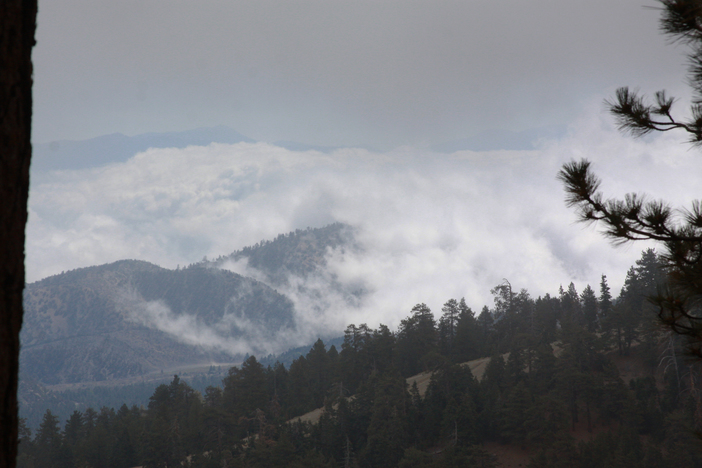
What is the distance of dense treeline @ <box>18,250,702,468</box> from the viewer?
36.8 m

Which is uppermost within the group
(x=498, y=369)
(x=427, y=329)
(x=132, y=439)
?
(x=427, y=329)

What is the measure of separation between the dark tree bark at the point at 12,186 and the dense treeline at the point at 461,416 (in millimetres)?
36684

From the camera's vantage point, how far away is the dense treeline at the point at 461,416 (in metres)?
36.8

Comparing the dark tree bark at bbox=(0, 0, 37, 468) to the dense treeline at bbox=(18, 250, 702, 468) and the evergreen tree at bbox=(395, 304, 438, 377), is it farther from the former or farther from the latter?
the evergreen tree at bbox=(395, 304, 438, 377)

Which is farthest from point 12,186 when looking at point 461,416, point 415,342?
point 415,342

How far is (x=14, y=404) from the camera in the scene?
2744mm

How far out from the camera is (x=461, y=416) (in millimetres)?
43500

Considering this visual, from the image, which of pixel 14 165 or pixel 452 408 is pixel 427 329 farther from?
pixel 14 165

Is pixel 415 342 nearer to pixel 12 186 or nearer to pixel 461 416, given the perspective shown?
pixel 461 416

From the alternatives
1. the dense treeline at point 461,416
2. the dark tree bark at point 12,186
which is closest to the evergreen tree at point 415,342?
the dense treeline at point 461,416

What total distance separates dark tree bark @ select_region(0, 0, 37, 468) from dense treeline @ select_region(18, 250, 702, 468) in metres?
36.7

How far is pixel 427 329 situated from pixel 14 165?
72.7 m

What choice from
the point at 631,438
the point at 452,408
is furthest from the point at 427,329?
the point at 631,438

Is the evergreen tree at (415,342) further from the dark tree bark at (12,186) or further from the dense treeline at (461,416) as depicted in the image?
the dark tree bark at (12,186)
